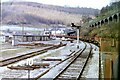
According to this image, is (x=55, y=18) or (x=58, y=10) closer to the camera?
(x=58, y=10)

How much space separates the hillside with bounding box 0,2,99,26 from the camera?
3.62 meters

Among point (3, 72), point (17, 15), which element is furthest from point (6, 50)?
point (17, 15)

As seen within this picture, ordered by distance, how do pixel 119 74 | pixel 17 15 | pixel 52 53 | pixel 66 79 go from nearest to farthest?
1. pixel 119 74
2. pixel 17 15
3. pixel 66 79
4. pixel 52 53

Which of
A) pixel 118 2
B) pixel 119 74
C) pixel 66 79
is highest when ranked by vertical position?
pixel 118 2

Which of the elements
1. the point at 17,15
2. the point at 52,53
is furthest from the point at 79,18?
the point at 52,53

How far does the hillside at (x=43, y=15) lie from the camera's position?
3.62 metres

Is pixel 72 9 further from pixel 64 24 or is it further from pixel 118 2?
pixel 118 2

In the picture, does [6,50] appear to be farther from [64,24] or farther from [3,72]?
[64,24]

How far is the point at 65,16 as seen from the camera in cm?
405

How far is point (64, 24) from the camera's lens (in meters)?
4.02

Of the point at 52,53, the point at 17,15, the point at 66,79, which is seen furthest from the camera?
the point at 52,53

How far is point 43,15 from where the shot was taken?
4.11 m

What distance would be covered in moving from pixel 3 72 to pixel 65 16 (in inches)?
97.3

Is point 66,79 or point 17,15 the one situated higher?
point 17,15
